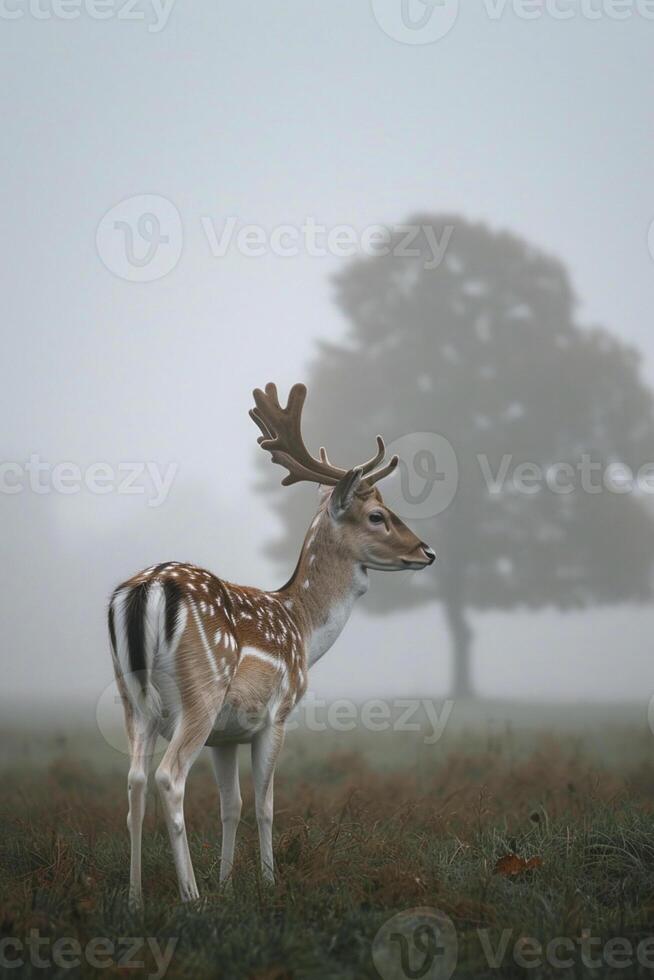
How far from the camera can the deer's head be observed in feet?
20.7

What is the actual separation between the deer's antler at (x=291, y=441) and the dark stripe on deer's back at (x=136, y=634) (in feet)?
6.11

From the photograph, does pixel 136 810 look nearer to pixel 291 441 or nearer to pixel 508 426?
pixel 291 441

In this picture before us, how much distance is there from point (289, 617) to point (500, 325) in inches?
560

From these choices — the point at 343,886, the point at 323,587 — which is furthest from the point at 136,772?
the point at 323,587

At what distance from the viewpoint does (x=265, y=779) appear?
5.46 metres

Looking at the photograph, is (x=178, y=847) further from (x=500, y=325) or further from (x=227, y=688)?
(x=500, y=325)

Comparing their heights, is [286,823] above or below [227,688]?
below

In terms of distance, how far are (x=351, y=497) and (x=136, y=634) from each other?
5.94 feet

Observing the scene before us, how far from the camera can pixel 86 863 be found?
18.8ft

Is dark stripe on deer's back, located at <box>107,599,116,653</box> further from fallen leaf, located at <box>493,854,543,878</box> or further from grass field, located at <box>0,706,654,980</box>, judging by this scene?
fallen leaf, located at <box>493,854,543,878</box>

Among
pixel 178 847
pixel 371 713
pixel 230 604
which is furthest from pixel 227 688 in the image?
pixel 371 713

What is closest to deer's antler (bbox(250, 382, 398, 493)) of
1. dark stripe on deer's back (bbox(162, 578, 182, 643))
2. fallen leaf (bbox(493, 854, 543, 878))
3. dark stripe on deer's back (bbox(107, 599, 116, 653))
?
dark stripe on deer's back (bbox(162, 578, 182, 643))

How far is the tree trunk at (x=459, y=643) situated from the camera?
17688 millimetres

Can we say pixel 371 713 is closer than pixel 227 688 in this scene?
No
